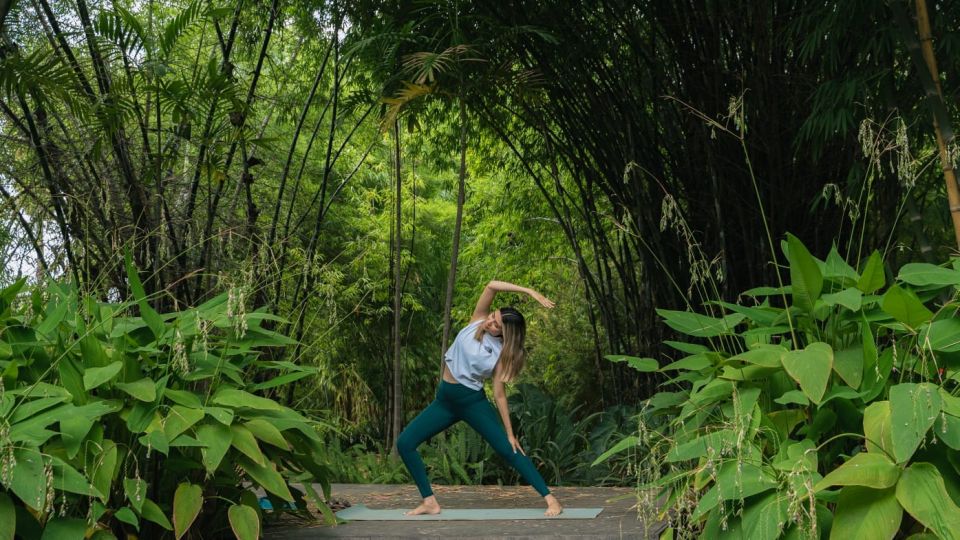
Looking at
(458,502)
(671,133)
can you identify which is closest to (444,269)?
(671,133)

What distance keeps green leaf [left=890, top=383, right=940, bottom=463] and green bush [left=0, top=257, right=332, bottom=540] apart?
5.68ft

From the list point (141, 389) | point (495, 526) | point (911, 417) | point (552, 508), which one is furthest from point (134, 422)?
point (911, 417)

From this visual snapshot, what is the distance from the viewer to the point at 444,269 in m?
13.0

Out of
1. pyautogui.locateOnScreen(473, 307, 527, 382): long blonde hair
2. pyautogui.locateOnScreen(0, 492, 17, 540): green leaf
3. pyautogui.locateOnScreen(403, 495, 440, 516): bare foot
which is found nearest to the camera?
pyautogui.locateOnScreen(0, 492, 17, 540): green leaf

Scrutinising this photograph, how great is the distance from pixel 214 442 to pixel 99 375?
1.31 ft

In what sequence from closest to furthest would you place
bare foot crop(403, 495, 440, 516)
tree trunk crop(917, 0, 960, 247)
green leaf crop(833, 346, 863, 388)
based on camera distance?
green leaf crop(833, 346, 863, 388)
tree trunk crop(917, 0, 960, 247)
bare foot crop(403, 495, 440, 516)

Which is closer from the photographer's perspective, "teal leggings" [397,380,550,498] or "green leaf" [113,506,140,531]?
"green leaf" [113,506,140,531]

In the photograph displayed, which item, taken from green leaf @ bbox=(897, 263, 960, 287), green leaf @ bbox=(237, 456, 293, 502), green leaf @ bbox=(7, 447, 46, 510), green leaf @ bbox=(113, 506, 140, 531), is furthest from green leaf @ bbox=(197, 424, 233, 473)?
green leaf @ bbox=(897, 263, 960, 287)

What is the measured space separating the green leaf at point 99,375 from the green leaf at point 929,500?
221 cm

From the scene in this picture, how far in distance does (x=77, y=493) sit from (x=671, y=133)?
164 inches

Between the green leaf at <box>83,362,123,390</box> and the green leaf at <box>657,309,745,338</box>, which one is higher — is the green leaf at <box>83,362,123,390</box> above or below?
above

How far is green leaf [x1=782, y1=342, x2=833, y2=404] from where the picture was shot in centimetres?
256

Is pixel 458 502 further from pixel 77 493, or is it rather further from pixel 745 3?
pixel 745 3

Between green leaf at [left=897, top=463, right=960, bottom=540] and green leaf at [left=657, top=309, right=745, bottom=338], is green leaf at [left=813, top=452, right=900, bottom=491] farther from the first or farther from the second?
green leaf at [left=657, top=309, right=745, bottom=338]
